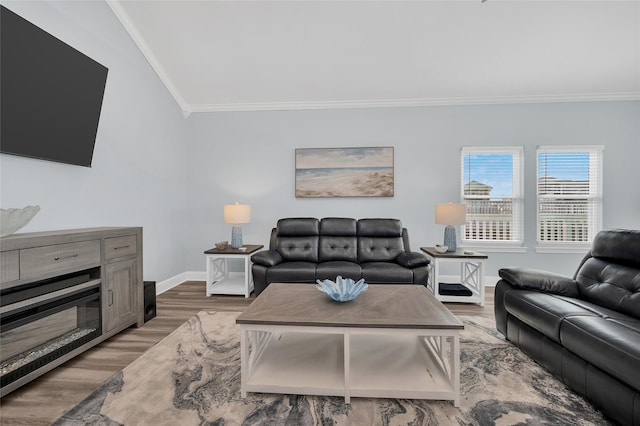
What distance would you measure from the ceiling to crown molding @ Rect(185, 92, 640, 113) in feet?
0.05

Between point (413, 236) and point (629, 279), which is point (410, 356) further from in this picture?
point (413, 236)

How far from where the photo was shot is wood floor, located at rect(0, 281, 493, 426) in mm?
1539

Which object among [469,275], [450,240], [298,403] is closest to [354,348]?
[298,403]

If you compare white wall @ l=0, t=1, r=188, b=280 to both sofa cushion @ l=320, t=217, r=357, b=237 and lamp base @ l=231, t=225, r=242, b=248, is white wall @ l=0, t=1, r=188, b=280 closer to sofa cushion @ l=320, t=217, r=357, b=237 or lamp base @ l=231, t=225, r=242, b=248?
lamp base @ l=231, t=225, r=242, b=248

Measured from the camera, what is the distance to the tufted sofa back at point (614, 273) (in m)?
1.89

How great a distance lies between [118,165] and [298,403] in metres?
2.99

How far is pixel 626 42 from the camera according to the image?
10.3 feet

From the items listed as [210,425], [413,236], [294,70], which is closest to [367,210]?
[413,236]

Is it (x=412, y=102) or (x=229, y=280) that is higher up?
(x=412, y=102)

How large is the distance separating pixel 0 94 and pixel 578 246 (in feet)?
20.6

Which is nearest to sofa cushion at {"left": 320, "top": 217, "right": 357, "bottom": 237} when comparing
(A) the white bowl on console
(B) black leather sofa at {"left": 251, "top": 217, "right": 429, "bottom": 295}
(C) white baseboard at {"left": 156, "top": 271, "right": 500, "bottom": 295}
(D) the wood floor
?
(B) black leather sofa at {"left": 251, "top": 217, "right": 429, "bottom": 295}

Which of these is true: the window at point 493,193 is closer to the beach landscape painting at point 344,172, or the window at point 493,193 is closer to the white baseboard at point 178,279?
the beach landscape painting at point 344,172

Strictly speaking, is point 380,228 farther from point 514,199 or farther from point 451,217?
point 514,199

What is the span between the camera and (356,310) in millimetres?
1802
